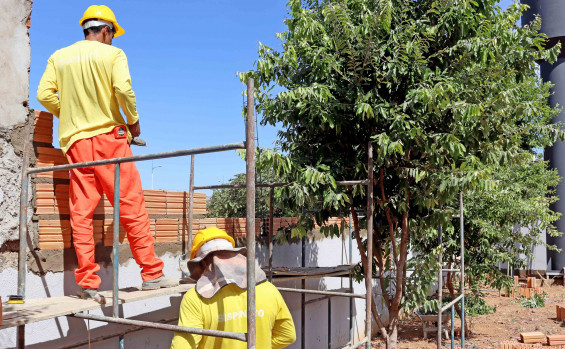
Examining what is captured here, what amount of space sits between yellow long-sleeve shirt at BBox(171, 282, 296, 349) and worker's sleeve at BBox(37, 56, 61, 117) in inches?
83.3

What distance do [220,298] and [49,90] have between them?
2.38 metres

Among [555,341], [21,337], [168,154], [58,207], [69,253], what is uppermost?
[168,154]

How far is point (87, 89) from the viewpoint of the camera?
4.46m

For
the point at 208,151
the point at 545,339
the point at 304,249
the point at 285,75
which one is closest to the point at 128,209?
the point at 208,151

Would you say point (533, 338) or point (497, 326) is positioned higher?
point (533, 338)

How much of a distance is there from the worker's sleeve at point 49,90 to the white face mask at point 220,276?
2043 millimetres

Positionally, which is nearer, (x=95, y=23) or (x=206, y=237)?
(x=206, y=237)

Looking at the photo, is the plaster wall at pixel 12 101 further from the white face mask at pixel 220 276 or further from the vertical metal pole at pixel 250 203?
the vertical metal pole at pixel 250 203

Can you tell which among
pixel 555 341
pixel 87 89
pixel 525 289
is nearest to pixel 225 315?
pixel 87 89

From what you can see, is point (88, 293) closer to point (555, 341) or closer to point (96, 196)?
point (96, 196)

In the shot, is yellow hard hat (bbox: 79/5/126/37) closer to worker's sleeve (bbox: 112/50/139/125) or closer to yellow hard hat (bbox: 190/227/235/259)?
worker's sleeve (bbox: 112/50/139/125)

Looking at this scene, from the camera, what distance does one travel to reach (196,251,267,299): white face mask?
364 centimetres

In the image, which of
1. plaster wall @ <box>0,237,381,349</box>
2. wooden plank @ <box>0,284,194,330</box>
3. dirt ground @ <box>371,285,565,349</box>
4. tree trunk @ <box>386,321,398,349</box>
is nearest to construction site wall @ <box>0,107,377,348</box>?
plaster wall @ <box>0,237,381,349</box>

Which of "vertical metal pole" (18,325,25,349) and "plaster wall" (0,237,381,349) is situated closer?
"vertical metal pole" (18,325,25,349)
